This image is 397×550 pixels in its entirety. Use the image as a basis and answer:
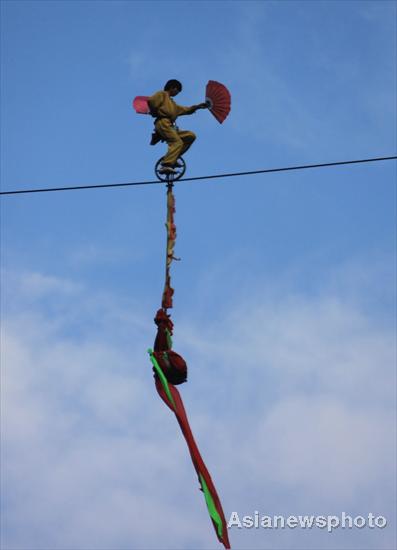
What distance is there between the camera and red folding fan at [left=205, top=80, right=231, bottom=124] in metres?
18.9

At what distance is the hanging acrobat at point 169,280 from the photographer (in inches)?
658

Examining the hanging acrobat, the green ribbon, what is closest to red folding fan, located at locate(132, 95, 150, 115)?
the hanging acrobat

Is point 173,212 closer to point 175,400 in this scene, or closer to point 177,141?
point 177,141

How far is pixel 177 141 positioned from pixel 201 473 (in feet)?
15.8

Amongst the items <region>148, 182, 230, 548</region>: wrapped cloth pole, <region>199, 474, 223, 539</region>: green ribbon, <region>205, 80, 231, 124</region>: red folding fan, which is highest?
<region>205, 80, 231, 124</region>: red folding fan

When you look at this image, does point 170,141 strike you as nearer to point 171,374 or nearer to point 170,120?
point 170,120

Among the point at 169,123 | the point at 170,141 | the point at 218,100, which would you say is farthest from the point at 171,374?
the point at 218,100

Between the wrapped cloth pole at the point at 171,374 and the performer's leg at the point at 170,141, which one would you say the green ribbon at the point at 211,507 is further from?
the performer's leg at the point at 170,141

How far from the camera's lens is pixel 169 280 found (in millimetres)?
A: 17609

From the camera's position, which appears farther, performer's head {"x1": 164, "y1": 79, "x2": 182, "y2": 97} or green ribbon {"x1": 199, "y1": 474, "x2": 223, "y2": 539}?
performer's head {"x1": 164, "y1": 79, "x2": 182, "y2": 97}

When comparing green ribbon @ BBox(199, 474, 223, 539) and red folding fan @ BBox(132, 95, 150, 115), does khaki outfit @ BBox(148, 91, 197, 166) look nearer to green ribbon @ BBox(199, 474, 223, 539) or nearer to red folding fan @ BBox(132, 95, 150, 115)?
red folding fan @ BBox(132, 95, 150, 115)

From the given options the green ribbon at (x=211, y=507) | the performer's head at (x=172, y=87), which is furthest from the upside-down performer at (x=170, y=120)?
the green ribbon at (x=211, y=507)

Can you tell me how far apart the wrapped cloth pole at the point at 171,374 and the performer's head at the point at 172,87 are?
2035 mm

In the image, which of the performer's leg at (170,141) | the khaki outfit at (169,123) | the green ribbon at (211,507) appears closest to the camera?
the green ribbon at (211,507)
